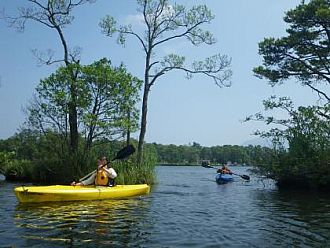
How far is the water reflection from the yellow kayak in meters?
0.28

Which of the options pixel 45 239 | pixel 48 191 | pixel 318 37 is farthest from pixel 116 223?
pixel 318 37

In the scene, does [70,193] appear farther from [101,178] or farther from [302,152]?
[302,152]

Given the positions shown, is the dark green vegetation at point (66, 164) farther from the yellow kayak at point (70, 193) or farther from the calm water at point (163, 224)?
the calm water at point (163, 224)

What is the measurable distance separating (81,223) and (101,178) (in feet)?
19.6

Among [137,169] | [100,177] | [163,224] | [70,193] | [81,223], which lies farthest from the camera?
[137,169]

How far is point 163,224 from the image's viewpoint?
36.9 feet

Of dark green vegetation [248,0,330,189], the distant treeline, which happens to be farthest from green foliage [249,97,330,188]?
the distant treeline

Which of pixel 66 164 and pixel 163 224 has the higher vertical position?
pixel 66 164

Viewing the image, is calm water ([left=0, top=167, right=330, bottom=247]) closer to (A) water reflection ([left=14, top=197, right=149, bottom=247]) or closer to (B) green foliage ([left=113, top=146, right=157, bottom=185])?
(A) water reflection ([left=14, top=197, right=149, bottom=247])

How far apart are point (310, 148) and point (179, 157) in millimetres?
95276

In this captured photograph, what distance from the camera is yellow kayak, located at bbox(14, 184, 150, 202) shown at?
14.3 meters

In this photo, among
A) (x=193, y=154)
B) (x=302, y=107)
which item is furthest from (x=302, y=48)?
(x=193, y=154)

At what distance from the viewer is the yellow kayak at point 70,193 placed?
46.9 feet

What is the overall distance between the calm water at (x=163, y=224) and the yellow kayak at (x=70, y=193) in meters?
0.36
